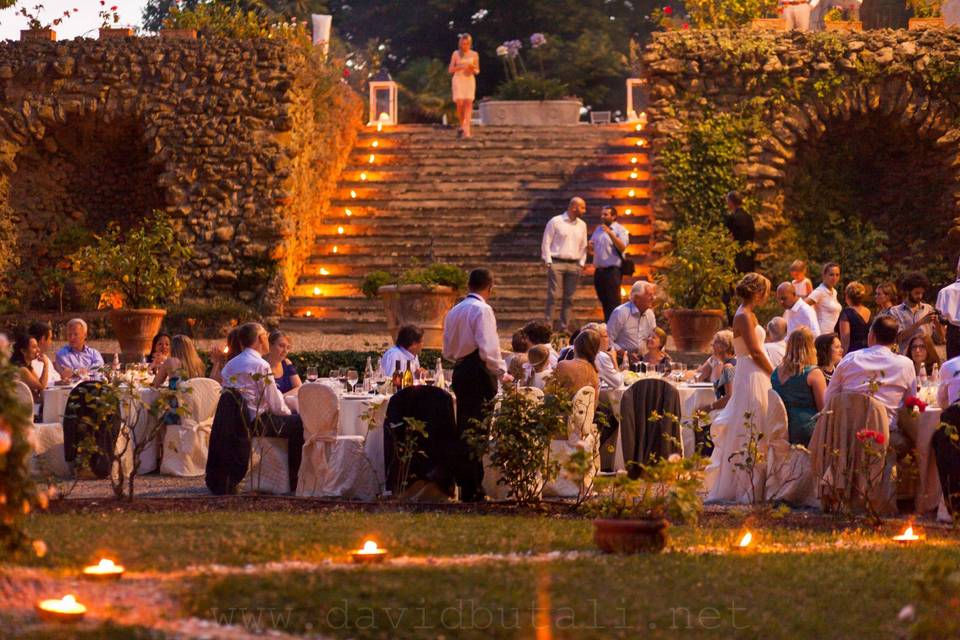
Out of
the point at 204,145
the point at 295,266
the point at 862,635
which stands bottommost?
the point at 862,635

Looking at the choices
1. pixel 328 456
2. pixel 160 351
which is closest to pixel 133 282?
pixel 160 351

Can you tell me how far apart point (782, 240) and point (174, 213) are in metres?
7.74

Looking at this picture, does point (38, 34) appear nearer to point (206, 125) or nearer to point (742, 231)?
point (206, 125)

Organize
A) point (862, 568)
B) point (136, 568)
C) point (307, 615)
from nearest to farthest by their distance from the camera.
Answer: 1. point (307, 615)
2. point (136, 568)
3. point (862, 568)

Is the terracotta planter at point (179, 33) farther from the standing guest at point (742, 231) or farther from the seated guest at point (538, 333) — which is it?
the seated guest at point (538, 333)

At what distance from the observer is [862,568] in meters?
6.80

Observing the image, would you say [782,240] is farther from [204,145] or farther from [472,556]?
[472,556]

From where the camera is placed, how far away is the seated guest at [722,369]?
10.9 metres

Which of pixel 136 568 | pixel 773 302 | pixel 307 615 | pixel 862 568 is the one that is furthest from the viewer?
pixel 773 302

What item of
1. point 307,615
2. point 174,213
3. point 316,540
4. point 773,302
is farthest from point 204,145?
point 307,615

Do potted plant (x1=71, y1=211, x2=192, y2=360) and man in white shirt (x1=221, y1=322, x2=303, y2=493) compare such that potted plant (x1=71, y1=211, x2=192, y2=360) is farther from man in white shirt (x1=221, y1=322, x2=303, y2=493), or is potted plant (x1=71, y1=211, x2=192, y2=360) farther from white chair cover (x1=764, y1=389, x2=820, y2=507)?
white chair cover (x1=764, y1=389, x2=820, y2=507)

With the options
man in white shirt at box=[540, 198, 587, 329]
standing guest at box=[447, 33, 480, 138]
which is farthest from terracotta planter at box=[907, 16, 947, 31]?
standing guest at box=[447, 33, 480, 138]

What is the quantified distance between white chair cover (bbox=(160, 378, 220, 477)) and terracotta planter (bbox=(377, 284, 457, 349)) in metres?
5.29

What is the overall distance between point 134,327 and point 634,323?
6.26m
